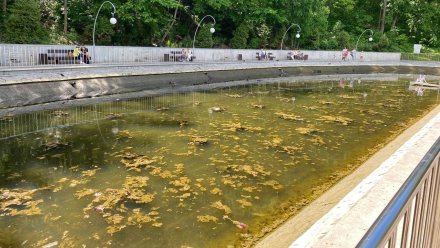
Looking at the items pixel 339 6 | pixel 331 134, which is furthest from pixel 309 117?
pixel 339 6

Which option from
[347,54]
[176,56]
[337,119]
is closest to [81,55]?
[176,56]

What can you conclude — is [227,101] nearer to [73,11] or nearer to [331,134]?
[331,134]

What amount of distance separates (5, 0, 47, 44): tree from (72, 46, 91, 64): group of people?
467 cm

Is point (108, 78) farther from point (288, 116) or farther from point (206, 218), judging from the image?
point (206, 218)

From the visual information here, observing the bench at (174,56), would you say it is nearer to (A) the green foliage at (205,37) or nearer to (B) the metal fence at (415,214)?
(A) the green foliage at (205,37)

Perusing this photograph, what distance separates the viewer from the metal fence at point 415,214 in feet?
6.17

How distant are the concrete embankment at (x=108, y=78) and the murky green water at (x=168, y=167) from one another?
300 centimetres

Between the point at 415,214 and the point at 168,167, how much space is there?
8710 millimetres

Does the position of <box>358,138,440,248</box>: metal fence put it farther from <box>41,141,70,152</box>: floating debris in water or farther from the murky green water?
<box>41,141,70,152</box>: floating debris in water

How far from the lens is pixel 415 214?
2.69 metres

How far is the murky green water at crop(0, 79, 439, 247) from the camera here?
7.44 meters

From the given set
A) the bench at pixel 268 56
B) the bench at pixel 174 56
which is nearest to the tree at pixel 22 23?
the bench at pixel 174 56

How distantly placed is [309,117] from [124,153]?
32.7ft

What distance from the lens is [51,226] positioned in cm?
740
